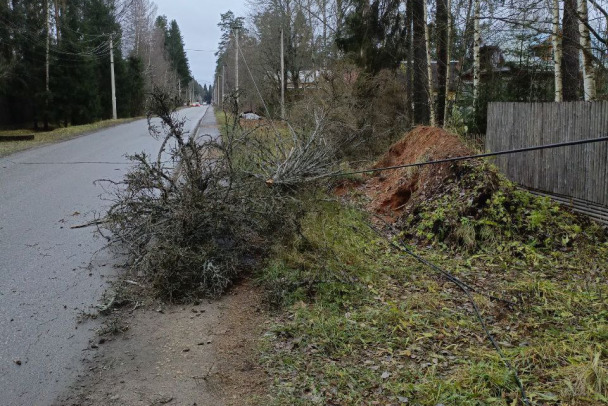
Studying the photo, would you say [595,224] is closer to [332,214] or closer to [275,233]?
[332,214]

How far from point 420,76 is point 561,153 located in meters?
8.61

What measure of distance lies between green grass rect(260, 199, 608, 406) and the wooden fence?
0.90 meters

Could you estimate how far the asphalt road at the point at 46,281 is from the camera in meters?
3.64

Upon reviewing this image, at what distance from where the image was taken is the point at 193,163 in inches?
243

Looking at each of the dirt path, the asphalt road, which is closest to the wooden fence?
the dirt path

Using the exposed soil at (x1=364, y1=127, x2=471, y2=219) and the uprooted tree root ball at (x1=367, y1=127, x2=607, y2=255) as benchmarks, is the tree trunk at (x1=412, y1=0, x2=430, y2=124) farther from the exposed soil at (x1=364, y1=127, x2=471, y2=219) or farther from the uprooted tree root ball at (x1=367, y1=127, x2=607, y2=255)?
the uprooted tree root ball at (x1=367, y1=127, x2=607, y2=255)

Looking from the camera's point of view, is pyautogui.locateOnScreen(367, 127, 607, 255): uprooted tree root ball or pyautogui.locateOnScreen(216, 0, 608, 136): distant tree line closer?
pyautogui.locateOnScreen(367, 127, 607, 255): uprooted tree root ball

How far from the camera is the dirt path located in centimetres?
341

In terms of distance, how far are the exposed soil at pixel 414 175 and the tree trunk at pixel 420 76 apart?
528 cm

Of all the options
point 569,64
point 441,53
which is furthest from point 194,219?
point 441,53

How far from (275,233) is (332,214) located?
1882mm

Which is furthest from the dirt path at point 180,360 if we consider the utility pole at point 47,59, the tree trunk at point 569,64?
the utility pole at point 47,59

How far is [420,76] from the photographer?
1592 cm

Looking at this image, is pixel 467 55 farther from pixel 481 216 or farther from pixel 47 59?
pixel 47 59
